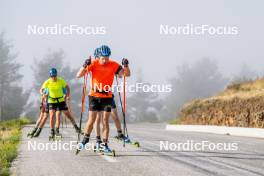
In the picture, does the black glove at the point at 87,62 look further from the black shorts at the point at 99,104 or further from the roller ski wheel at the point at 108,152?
the roller ski wheel at the point at 108,152

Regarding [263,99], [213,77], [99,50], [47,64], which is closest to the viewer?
[99,50]

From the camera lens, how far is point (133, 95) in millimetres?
105500

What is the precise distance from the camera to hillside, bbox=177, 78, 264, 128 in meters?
23.0

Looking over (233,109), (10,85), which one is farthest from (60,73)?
(233,109)

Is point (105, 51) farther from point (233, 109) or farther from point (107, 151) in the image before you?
point (233, 109)

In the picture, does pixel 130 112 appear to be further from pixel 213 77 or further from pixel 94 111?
pixel 94 111

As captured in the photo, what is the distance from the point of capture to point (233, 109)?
82.6ft

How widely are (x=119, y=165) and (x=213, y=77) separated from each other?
9905 cm

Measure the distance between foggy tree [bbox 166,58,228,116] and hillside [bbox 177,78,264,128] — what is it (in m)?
64.9

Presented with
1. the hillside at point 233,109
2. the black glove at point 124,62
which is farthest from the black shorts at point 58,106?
the hillside at point 233,109

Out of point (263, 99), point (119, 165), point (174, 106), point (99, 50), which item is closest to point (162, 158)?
point (119, 165)

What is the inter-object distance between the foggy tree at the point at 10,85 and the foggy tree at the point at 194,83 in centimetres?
3216

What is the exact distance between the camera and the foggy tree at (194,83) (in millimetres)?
97850

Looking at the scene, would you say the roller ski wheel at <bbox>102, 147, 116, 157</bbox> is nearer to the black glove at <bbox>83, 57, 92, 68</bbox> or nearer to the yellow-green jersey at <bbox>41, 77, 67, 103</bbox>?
the black glove at <bbox>83, 57, 92, 68</bbox>
